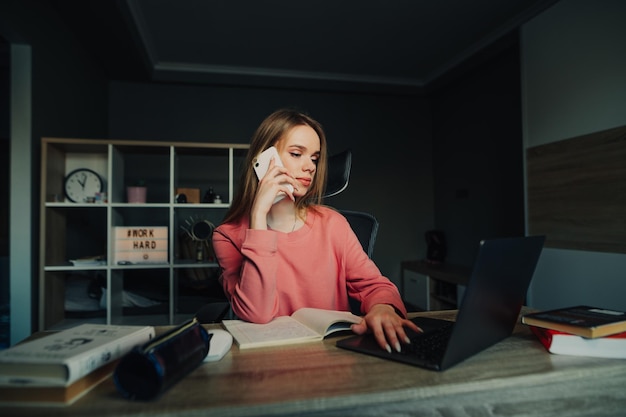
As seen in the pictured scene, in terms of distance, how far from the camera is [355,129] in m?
5.04

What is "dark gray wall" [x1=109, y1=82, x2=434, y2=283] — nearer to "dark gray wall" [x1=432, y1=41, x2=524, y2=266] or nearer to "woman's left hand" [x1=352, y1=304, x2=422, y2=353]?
"dark gray wall" [x1=432, y1=41, x2=524, y2=266]

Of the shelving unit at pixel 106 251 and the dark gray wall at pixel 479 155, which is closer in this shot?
the shelving unit at pixel 106 251

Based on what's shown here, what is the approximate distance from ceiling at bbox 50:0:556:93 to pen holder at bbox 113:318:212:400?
2889 mm

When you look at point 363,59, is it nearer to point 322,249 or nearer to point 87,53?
point 87,53

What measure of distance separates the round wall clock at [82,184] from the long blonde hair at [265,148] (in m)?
1.79

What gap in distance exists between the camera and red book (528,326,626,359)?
0.81 meters

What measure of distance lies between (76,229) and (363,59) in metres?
3.06

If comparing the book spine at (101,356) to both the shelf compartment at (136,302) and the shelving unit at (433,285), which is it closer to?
the shelf compartment at (136,302)

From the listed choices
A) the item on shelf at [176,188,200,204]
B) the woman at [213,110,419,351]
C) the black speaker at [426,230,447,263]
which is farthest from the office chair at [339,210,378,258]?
the black speaker at [426,230,447,263]

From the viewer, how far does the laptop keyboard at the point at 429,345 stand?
77 centimetres

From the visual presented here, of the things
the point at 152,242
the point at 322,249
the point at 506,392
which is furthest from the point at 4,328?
the point at 506,392

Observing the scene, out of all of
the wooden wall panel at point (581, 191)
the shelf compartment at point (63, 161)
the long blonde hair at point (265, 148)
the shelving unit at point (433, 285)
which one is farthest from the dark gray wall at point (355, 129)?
the long blonde hair at point (265, 148)

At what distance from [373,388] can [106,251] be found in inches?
122

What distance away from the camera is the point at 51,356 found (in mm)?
609
